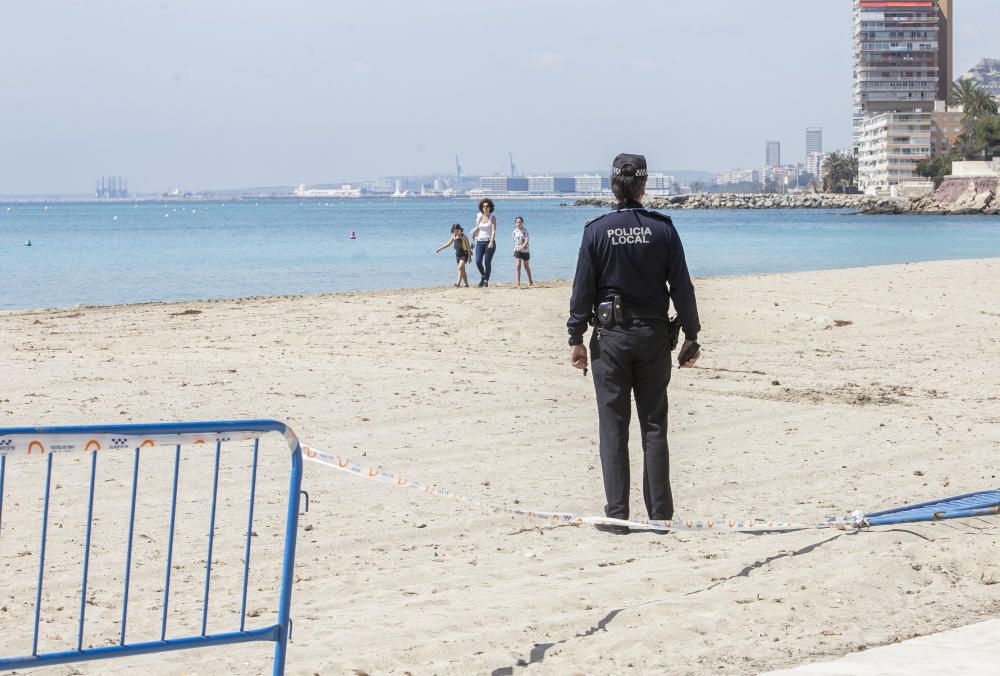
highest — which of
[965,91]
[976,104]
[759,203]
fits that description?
[965,91]

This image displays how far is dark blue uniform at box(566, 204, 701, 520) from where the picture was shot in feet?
21.3

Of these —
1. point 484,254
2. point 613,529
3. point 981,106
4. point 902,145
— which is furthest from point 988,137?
point 613,529

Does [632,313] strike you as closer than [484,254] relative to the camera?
Yes

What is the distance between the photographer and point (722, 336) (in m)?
16.1

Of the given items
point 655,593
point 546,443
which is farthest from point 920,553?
point 546,443

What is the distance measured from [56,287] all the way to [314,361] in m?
22.2

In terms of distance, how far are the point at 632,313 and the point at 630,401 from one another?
0.49 m

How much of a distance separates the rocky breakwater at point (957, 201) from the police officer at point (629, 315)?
376 ft

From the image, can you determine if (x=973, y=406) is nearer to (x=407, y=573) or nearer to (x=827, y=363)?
(x=827, y=363)

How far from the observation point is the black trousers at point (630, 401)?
6516mm

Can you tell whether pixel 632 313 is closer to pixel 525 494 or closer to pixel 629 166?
pixel 629 166

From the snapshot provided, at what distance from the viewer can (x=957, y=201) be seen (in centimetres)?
12444

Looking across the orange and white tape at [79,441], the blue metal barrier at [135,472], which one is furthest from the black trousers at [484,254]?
the orange and white tape at [79,441]

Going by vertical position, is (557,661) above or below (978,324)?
below
